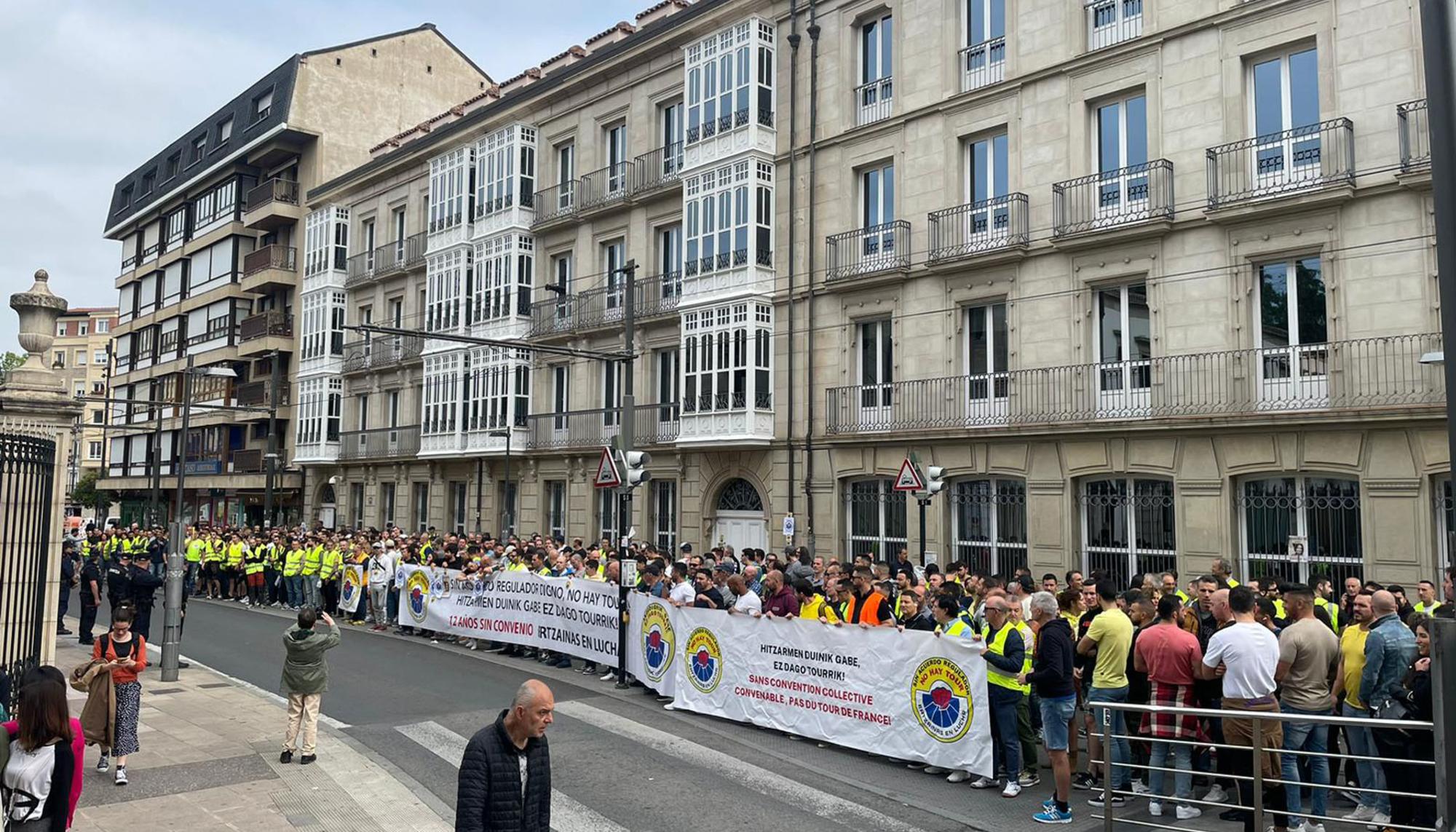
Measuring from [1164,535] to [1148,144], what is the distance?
6778 millimetres

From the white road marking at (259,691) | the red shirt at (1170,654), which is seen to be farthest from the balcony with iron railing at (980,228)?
the white road marking at (259,691)

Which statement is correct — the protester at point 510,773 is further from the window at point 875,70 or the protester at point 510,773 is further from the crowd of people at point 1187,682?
the window at point 875,70

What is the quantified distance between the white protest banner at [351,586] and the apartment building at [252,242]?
21.1 meters

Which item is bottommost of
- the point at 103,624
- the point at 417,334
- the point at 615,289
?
the point at 103,624

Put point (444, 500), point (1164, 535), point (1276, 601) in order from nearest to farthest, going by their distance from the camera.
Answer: point (1276, 601) < point (1164, 535) < point (444, 500)

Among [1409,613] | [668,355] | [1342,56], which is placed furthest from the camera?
[668,355]

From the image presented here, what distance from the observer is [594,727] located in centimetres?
1159

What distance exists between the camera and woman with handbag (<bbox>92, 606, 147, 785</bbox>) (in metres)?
9.16

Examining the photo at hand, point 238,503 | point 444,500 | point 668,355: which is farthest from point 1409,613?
point 238,503

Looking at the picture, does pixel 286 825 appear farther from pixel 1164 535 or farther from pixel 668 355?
pixel 668 355

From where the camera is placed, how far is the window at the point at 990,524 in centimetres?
1964

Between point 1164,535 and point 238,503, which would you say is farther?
point 238,503

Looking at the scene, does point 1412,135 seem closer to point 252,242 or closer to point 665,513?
point 665,513

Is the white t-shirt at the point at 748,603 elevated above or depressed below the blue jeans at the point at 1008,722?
above
